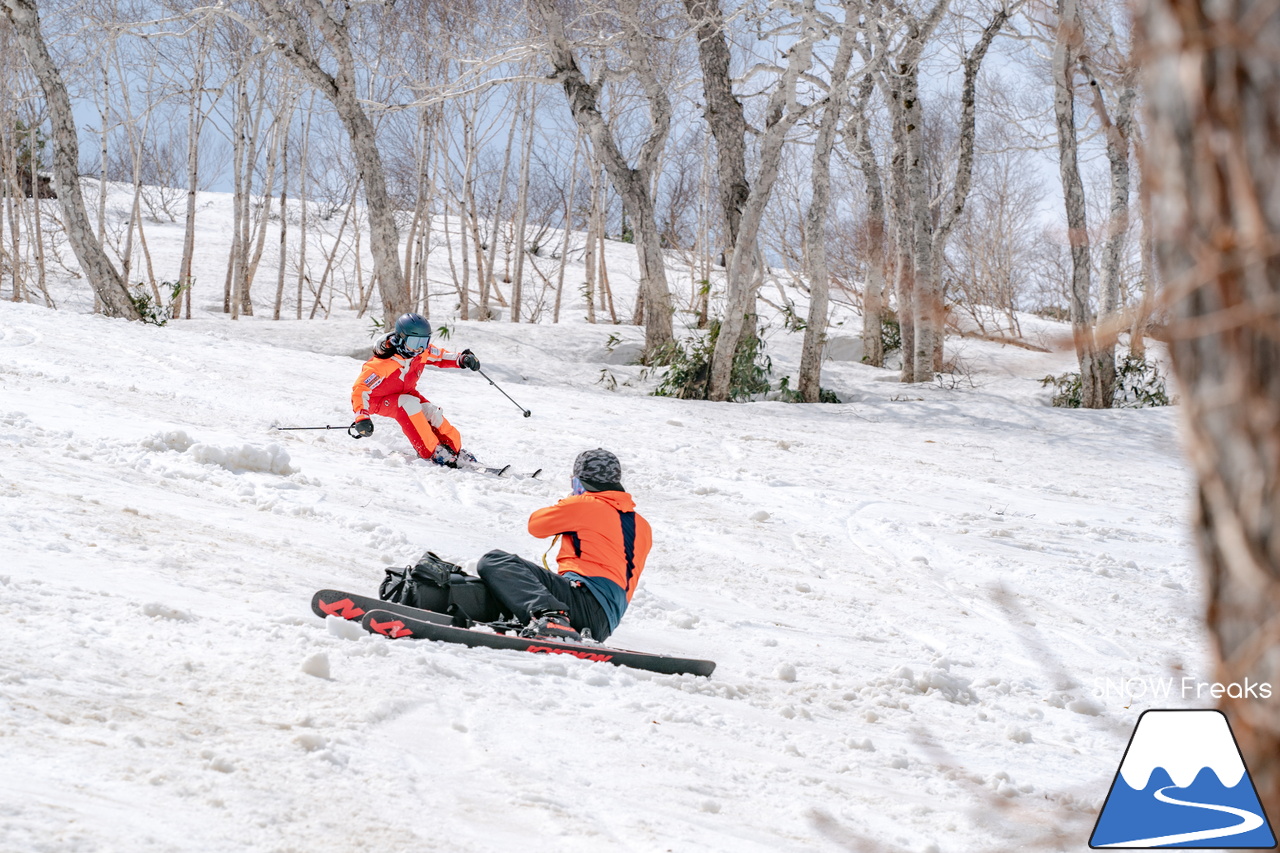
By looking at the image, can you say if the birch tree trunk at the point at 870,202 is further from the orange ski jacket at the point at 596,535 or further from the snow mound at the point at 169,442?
the orange ski jacket at the point at 596,535

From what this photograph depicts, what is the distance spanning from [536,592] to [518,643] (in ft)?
1.07

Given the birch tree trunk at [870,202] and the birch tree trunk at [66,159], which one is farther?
the birch tree trunk at [870,202]

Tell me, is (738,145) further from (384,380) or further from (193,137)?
(193,137)

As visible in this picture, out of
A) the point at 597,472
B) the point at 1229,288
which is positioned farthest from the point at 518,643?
the point at 1229,288

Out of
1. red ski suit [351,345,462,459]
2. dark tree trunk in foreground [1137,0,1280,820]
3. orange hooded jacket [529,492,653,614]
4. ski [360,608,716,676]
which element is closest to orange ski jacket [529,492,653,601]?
orange hooded jacket [529,492,653,614]

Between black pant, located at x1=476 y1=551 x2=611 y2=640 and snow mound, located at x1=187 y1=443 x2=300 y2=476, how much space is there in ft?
8.35

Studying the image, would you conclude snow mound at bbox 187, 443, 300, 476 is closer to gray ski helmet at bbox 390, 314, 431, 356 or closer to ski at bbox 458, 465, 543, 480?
ski at bbox 458, 465, 543, 480

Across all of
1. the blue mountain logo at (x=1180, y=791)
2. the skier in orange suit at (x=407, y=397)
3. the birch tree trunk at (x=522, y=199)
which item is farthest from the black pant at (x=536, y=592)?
the birch tree trunk at (x=522, y=199)

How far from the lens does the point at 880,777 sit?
2.81 m

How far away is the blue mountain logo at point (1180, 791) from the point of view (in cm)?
117

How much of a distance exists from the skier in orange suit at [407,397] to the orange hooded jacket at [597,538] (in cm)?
331

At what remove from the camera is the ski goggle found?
781 cm

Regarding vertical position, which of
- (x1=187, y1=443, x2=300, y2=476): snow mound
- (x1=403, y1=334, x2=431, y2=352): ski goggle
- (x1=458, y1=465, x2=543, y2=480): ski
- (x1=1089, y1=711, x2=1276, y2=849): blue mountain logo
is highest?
(x1=403, y1=334, x2=431, y2=352): ski goggle

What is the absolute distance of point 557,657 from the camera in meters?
3.46
